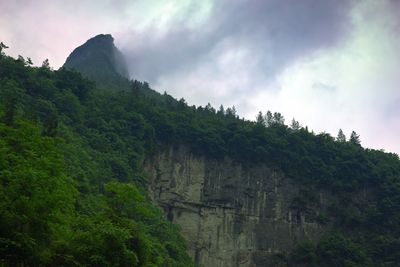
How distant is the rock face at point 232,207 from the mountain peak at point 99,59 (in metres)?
38.0

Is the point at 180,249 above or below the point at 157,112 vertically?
below

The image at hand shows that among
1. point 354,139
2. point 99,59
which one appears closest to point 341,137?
point 354,139

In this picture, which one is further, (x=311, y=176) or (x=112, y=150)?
(x=311, y=176)

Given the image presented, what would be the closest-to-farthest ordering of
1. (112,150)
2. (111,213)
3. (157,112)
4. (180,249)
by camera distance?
(111,213)
(180,249)
(112,150)
(157,112)

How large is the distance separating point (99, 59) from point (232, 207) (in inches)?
2246

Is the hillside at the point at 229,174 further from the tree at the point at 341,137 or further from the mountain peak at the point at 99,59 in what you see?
the mountain peak at the point at 99,59

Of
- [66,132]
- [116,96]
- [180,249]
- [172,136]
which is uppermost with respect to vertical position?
[116,96]

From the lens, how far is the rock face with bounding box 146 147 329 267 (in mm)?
60031

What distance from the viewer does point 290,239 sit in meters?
62.1

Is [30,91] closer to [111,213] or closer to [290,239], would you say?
[290,239]

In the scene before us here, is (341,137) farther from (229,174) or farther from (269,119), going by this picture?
(229,174)

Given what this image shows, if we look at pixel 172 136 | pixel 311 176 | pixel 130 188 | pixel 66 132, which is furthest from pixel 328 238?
pixel 130 188

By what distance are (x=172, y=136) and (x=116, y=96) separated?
8.43 meters

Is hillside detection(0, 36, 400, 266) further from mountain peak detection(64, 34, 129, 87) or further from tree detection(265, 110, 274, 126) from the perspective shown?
mountain peak detection(64, 34, 129, 87)
